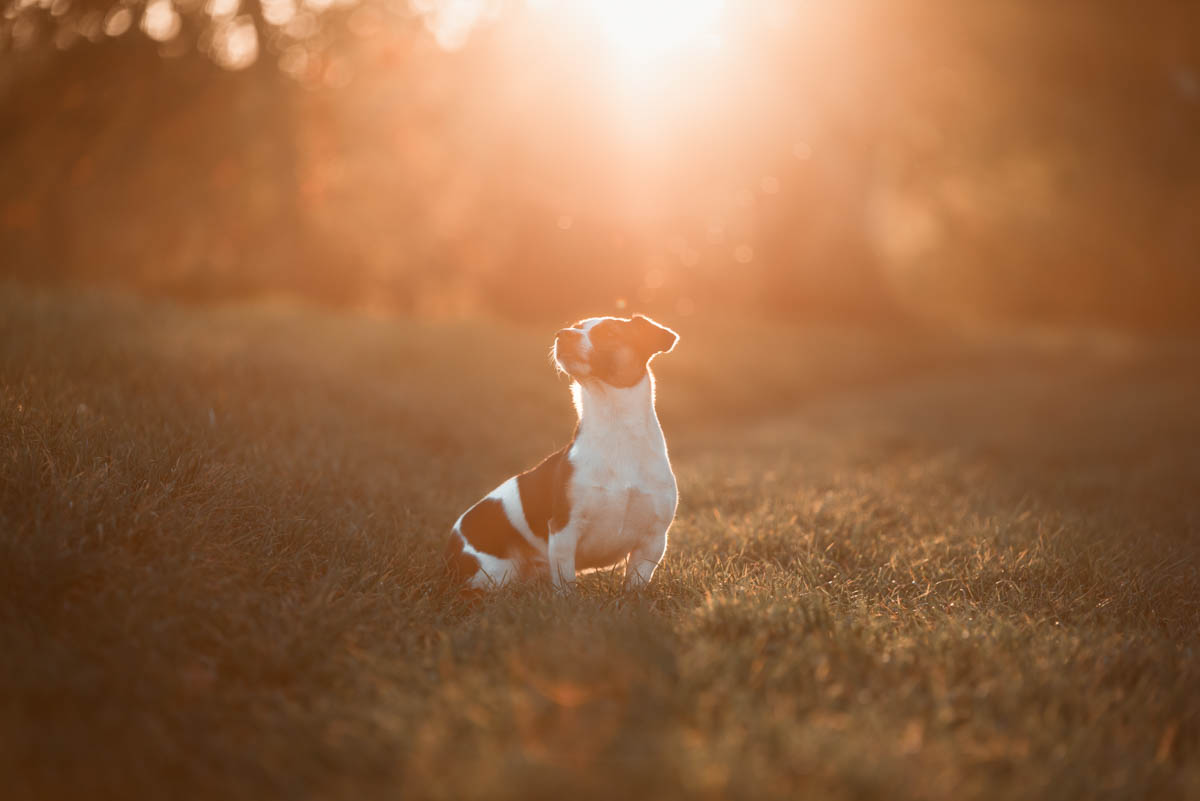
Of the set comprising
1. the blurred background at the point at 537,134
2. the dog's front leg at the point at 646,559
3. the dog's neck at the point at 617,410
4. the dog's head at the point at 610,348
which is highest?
the blurred background at the point at 537,134

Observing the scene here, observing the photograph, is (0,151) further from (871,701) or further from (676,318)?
(871,701)

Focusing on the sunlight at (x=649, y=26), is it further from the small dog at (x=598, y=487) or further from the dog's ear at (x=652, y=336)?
the small dog at (x=598, y=487)

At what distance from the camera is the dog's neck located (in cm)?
455

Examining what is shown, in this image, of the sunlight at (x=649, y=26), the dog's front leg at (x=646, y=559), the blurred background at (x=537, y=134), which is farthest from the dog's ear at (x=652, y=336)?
the sunlight at (x=649, y=26)

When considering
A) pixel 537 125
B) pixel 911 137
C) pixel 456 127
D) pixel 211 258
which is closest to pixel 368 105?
pixel 456 127

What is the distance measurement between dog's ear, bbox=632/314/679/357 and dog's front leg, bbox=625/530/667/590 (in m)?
0.99

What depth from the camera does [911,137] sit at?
16.2 metres

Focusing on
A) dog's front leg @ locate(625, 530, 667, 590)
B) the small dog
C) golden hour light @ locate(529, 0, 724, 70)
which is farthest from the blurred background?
dog's front leg @ locate(625, 530, 667, 590)

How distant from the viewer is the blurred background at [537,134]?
12.8 metres

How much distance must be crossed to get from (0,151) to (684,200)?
10.4 metres

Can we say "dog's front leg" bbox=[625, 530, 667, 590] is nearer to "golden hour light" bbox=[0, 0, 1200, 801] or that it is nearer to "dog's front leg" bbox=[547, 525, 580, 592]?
"golden hour light" bbox=[0, 0, 1200, 801]

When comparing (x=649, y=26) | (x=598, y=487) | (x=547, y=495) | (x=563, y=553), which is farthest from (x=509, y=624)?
(x=649, y=26)

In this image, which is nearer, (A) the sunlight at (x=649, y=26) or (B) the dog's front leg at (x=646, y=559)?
(B) the dog's front leg at (x=646, y=559)

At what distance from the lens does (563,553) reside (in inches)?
177
